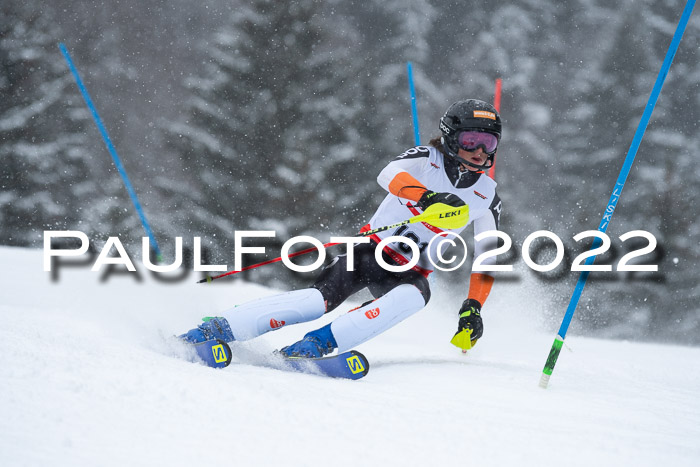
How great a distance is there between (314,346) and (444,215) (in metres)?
1.06

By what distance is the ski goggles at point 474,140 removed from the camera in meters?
3.67

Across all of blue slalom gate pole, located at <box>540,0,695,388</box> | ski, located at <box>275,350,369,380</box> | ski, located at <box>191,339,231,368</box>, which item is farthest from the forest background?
ski, located at <box>191,339,231,368</box>

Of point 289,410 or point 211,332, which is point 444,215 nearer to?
point 211,332

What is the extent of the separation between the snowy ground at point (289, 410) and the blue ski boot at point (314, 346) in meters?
0.28

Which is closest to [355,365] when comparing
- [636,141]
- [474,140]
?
[474,140]

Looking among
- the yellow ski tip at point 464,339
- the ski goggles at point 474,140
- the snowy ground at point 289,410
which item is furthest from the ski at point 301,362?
the ski goggles at point 474,140

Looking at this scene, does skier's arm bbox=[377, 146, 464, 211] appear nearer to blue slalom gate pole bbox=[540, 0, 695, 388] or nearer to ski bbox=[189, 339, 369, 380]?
blue slalom gate pole bbox=[540, 0, 695, 388]

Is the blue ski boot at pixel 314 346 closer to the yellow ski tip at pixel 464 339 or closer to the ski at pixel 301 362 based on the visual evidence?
the ski at pixel 301 362

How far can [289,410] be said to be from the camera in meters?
1.94

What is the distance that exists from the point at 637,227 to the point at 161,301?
15.4 metres

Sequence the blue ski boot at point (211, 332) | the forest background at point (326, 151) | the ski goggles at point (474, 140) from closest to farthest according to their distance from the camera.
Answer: the blue ski boot at point (211, 332), the ski goggles at point (474, 140), the forest background at point (326, 151)

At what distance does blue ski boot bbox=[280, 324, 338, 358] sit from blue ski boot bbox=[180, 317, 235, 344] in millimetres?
313

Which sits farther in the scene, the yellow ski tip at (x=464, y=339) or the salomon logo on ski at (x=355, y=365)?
the yellow ski tip at (x=464, y=339)

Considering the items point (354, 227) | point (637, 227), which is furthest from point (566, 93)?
point (354, 227)
